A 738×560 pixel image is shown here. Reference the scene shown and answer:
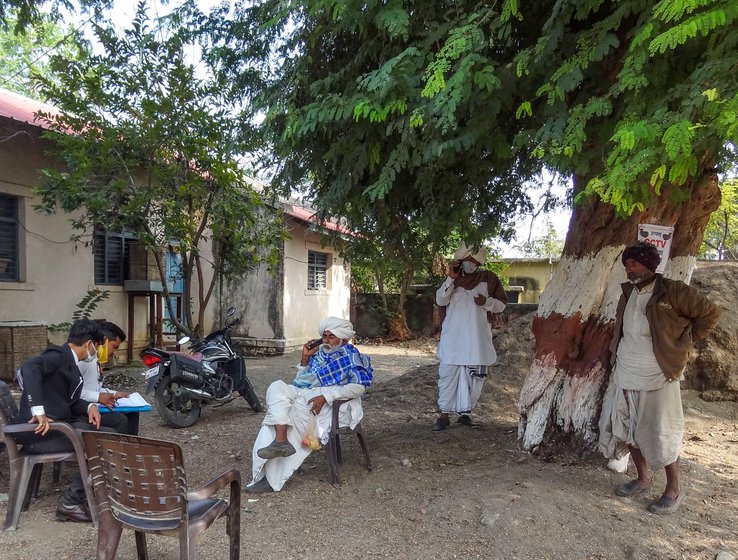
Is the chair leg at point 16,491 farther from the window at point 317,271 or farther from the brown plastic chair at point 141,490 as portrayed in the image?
the window at point 317,271

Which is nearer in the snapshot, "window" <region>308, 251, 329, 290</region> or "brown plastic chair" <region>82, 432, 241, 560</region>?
"brown plastic chair" <region>82, 432, 241, 560</region>

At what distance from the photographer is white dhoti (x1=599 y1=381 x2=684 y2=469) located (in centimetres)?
343

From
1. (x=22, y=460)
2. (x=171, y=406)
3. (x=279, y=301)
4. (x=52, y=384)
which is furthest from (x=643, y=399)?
(x=279, y=301)

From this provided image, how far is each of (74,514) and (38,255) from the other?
20.5ft

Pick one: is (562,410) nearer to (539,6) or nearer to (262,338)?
(539,6)

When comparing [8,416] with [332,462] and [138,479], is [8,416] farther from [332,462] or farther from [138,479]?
[332,462]

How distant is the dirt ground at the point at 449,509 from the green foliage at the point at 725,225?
283 inches

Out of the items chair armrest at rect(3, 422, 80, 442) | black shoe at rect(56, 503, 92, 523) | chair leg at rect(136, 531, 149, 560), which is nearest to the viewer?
chair leg at rect(136, 531, 149, 560)

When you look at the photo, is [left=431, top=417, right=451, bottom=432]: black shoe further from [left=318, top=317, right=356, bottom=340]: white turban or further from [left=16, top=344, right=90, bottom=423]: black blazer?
[left=16, top=344, right=90, bottom=423]: black blazer

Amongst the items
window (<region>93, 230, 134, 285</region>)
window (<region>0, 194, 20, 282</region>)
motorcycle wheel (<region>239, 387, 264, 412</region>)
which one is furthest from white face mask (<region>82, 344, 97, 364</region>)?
window (<region>93, 230, 134, 285</region>)

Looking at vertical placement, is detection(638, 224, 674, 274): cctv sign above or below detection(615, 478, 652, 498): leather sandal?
above

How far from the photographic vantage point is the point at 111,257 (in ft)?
32.1

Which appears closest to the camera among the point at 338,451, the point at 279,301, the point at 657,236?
the point at 657,236

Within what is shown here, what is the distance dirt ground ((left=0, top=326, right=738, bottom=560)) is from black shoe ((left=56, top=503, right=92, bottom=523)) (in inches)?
2.2
